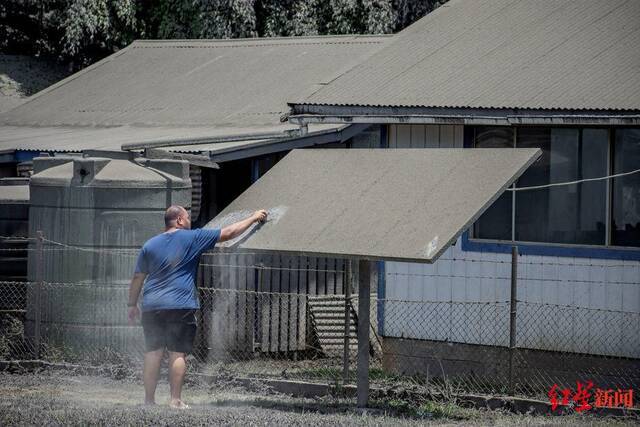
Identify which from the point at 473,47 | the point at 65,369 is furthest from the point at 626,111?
the point at 65,369

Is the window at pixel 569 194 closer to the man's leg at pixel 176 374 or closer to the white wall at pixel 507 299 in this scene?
the white wall at pixel 507 299

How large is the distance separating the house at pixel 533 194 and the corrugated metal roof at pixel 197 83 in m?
4.44

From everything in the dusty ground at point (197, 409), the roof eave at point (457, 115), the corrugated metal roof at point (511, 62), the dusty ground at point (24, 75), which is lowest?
the dusty ground at point (197, 409)

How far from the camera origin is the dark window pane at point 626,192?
37.8 feet

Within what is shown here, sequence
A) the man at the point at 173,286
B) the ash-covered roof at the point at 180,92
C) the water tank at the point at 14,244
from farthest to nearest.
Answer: the ash-covered roof at the point at 180,92, the water tank at the point at 14,244, the man at the point at 173,286

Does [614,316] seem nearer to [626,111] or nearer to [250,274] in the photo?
[626,111]

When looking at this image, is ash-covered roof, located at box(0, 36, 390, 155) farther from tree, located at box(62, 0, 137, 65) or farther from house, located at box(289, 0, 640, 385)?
tree, located at box(62, 0, 137, 65)

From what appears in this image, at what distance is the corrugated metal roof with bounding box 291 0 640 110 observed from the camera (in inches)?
461

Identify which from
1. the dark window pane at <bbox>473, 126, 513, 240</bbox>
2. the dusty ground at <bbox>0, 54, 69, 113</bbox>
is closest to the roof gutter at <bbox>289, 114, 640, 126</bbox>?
the dark window pane at <bbox>473, 126, 513, 240</bbox>

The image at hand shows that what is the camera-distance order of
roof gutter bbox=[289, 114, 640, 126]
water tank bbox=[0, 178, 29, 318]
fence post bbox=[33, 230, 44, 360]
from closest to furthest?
roof gutter bbox=[289, 114, 640, 126], fence post bbox=[33, 230, 44, 360], water tank bbox=[0, 178, 29, 318]

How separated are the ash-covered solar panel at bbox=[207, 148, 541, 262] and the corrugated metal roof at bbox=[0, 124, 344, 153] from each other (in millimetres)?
3886

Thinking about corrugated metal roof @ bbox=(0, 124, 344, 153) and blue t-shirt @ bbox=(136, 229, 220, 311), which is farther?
corrugated metal roof @ bbox=(0, 124, 344, 153)

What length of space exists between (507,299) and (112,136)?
716 cm

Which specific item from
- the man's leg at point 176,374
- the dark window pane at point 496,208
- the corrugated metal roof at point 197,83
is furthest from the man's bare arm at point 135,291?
the corrugated metal roof at point 197,83
